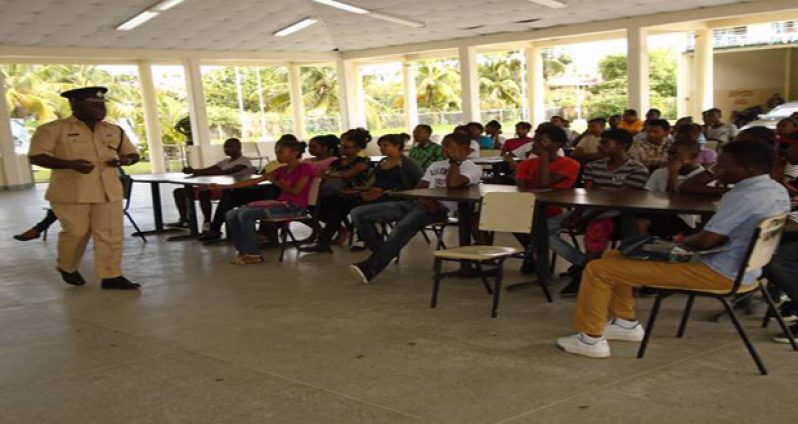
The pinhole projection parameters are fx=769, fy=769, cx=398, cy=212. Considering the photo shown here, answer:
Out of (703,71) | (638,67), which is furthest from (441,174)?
(703,71)

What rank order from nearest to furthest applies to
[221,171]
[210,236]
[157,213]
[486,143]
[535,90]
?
[210,236] < [221,171] < [157,213] < [486,143] < [535,90]

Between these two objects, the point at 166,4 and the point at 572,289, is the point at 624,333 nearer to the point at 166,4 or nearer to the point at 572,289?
the point at 572,289

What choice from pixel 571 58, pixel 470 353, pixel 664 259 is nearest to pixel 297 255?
pixel 470 353

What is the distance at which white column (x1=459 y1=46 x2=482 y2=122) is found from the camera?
18.2 metres

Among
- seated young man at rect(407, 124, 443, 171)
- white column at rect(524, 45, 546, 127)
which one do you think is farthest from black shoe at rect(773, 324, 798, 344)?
white column at rect(524, 45, 546, 127)

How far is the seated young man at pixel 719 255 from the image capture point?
3.41 meters

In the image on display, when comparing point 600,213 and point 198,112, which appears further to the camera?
point 198,112

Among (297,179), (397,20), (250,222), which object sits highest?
(397,20)

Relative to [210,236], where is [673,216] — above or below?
above

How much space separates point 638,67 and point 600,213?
1103cm

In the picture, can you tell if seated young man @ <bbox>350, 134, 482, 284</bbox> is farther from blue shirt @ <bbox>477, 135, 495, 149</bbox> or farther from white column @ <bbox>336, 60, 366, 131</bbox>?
white column @ <bbox>336, 60, 366, 131</bbox>

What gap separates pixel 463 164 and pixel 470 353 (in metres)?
2.26

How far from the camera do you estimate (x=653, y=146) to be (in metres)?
7.12

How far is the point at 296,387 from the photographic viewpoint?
3615 mm
